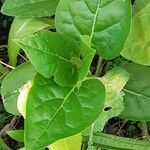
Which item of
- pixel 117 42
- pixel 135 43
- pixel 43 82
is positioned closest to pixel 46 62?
pixel 43 82

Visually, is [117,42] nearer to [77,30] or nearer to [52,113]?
[77,30]

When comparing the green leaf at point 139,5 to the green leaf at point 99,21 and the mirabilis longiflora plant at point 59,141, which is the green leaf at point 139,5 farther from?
the mirabilis longiflora plant at point 59,141

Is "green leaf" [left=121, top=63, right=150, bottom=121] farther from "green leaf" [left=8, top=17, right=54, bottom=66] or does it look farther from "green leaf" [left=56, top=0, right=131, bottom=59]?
"green leaf" [left=8, top=17, right=54, bottom=66]

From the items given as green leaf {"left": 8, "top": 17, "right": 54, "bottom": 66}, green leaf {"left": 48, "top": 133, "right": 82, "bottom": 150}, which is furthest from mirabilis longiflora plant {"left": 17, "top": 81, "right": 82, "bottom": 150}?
green leaf {"left": 8, "top": 17, "right": 54, "bottom": 66}

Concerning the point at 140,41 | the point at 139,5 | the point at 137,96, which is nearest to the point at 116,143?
the point at 137,96

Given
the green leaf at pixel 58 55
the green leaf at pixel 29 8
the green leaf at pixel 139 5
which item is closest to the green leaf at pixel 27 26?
the green leaf at pixel 29 8

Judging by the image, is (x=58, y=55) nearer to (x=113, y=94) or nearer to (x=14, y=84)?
(x=113, y=94)
